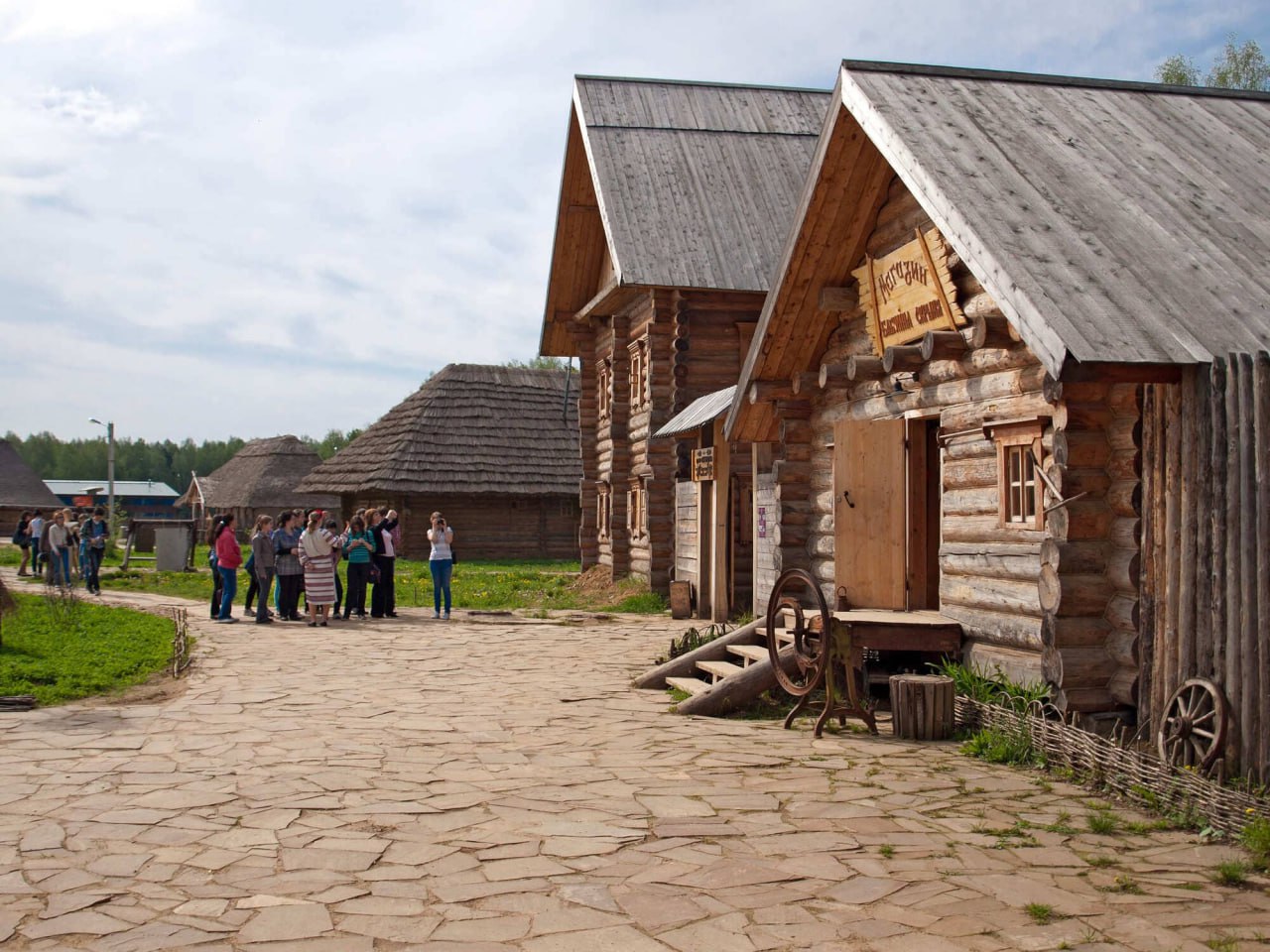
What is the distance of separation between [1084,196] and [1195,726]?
12.7ft

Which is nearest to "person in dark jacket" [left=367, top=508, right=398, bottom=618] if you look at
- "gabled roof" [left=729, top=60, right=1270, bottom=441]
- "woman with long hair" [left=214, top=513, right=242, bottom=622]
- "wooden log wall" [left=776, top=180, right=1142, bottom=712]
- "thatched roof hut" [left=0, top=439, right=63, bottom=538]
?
"woman with long hair" [left=214, top=513, right=242, bottom=622]

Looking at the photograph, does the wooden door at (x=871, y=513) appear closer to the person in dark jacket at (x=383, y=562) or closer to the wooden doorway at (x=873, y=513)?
the wooden doorway at (x=873, y=513)

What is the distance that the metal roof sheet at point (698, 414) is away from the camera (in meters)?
17.6

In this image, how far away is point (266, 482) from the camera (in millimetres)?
52438

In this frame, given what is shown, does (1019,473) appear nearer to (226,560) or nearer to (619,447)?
(226,560)

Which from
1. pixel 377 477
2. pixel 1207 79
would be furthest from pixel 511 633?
pixel 1207 79

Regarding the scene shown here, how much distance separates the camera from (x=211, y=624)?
1767 cm

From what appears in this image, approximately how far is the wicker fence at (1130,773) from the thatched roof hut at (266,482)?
142 feet

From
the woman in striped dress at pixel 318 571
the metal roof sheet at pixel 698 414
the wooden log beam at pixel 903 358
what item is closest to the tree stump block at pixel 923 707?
the wooden log beam at pixel 903 358

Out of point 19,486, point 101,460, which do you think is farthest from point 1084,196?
point 101,460

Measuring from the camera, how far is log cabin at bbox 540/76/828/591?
21.7 m

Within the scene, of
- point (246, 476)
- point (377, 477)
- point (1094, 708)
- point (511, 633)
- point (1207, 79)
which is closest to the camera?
point (1094, 708)

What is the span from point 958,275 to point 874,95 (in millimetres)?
1624

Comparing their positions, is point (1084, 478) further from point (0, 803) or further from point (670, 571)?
point (670, 571)
